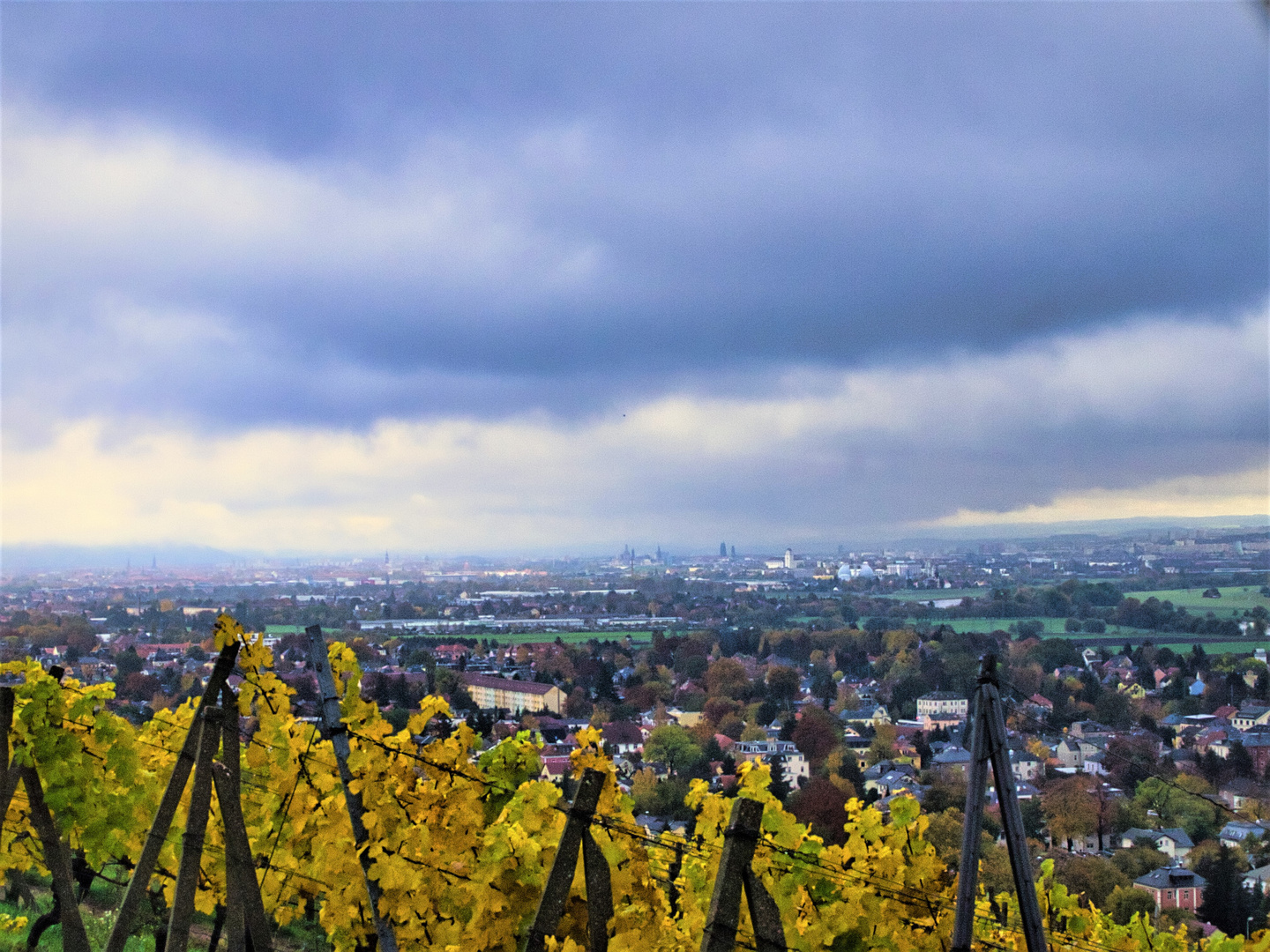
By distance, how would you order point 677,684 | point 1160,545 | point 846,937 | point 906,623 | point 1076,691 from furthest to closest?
1. point 1160,545
2. point 906,623
3. point 677,684
4. point 1076,691
5. point 846,937

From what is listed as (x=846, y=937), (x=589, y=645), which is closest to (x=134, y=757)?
(x=846, y=937)

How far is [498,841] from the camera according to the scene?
18.2 ft

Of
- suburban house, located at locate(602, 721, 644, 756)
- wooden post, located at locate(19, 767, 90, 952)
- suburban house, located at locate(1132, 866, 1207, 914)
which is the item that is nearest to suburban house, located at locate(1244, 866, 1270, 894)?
suburban house, located at locate(1132, 866, 1207, 914)

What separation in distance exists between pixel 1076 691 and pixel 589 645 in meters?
44.8

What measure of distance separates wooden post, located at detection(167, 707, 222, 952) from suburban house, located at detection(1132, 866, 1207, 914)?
3054 cm

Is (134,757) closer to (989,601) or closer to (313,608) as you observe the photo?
(313,608)

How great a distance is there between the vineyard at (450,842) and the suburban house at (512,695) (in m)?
55.1

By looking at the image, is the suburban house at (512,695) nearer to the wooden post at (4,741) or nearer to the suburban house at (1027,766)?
the suburban house at (1027,766)

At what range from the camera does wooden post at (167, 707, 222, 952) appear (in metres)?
5.61

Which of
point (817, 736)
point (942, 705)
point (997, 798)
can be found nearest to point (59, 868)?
point (997, 798)

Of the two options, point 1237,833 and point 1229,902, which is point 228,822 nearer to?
point 1229,902

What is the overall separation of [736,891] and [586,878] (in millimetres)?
1213

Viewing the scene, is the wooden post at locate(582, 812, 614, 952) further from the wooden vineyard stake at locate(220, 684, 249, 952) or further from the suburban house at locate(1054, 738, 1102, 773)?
the suburban house at locate(1054, 738, 1102, 773)

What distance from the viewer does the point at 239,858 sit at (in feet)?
18.6
